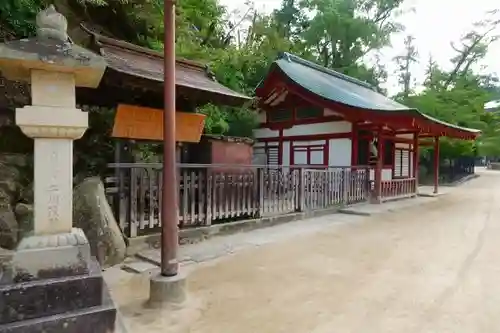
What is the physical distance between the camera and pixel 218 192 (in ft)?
19.6

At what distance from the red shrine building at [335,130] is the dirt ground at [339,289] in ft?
16.3

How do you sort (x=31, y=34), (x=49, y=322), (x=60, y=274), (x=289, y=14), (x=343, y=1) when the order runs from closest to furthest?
(x=49, y=322), (x=60, y=274), (x=31, y=34), (x=343, y=1), (x=289, y=14)

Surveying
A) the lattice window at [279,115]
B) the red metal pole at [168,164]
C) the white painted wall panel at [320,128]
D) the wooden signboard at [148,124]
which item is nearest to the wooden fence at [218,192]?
the wooden signboard at [148,124]

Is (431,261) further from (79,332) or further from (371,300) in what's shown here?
(79,332)

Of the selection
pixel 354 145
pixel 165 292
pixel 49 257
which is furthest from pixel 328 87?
pixel 49 257

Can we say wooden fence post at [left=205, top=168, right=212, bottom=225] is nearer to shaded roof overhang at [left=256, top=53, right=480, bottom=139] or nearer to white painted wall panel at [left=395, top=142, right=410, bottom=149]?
shaded roof overhang at [left=256, top=53, right=480, bottom=139]

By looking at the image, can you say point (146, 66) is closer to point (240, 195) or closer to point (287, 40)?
point (240, 195)

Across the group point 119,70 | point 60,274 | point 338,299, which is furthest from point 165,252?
point 119,70

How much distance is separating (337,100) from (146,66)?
22.2ft

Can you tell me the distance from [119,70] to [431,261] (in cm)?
471

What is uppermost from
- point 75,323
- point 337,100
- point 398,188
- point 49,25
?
→ point 337,100

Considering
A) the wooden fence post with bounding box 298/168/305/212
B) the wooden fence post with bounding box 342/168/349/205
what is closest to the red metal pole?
the wooden fence post with bounding box 298/168/305/212

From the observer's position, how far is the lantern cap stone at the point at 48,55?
7.36 feet

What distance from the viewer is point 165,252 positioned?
3.22 metres
